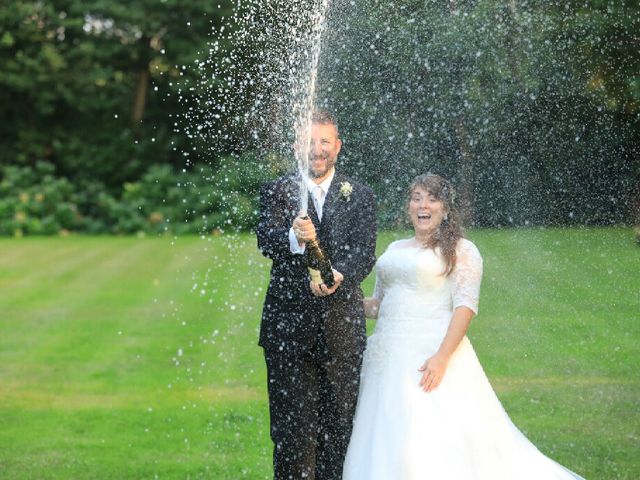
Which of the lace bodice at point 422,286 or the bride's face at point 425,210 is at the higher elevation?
the bride's face at point 425,210

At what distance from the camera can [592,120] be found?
11680 millimetres

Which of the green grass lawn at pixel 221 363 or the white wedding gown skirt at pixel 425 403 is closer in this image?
the white wedding gown skirt at pixel 425 403

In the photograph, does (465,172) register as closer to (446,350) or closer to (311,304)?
(446,350)

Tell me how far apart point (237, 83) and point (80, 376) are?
751 centimetres

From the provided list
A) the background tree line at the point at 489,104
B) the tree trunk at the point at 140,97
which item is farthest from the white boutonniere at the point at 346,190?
the tree trunk at the point at 140,97

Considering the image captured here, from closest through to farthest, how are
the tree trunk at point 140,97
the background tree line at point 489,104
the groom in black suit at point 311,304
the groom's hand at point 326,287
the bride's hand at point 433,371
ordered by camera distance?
the groom's hand at point 326,287 < the groom in black suit at point 311,304 < the bride's hand at point 433,371 < the background tree line at point 489,104 < the tree trunk at point 140,97

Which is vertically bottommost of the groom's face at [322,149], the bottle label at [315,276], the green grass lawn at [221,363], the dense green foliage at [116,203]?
the dense green foliage at [116,203]

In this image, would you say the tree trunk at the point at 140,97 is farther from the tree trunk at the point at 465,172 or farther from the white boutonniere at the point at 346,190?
the white boutonniere at the point at 346,190

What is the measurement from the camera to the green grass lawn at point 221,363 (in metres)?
6.65

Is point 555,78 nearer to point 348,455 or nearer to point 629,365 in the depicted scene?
point 629,365

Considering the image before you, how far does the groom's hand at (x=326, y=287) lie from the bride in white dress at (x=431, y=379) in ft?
1.52

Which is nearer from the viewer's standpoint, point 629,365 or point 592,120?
point 629,365

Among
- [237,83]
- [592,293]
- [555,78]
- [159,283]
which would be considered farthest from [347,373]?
[237,83]

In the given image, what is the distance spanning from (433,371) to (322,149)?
3.33 ft
